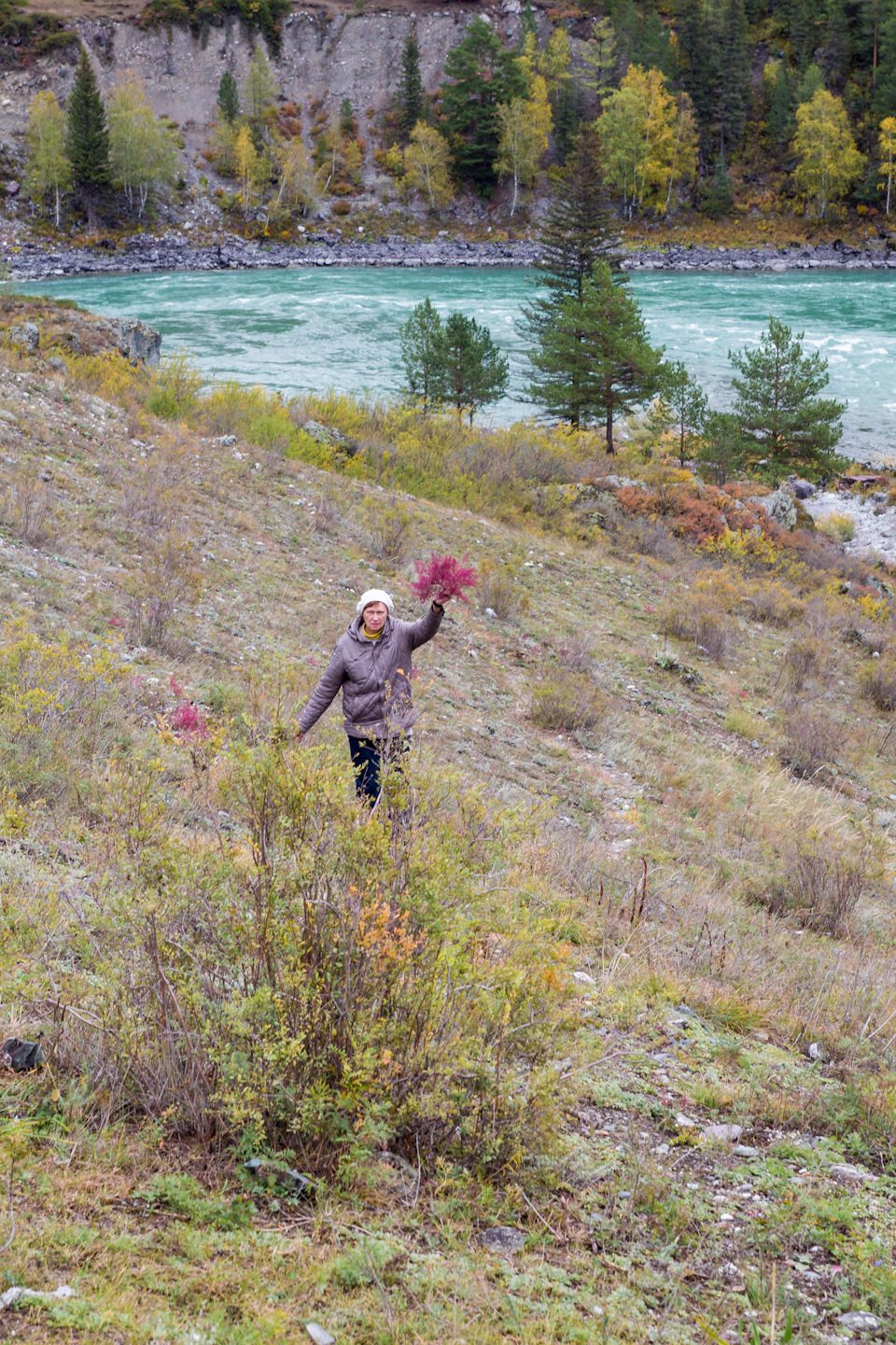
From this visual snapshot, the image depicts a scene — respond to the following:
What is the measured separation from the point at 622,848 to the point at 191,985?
180 inches

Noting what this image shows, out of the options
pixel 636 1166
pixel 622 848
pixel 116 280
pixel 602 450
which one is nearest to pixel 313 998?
pixel 636 1166

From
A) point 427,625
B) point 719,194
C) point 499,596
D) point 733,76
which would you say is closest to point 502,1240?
point 427,625

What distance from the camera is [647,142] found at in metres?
72.8

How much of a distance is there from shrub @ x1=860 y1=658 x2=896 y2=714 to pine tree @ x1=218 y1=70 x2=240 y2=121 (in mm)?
81891

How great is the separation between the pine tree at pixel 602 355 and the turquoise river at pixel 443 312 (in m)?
3.29

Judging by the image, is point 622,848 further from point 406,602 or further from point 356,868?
point 406,602

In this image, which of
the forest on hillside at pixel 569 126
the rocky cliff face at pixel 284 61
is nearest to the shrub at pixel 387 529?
the forest on hillside at pixel 569 126

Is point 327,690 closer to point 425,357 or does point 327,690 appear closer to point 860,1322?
point 860,1322

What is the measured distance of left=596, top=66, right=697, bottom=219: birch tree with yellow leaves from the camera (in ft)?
240

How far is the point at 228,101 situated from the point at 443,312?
164ft

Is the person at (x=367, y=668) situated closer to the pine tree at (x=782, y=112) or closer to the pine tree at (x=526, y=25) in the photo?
the pine tree at (x=782, y=112)

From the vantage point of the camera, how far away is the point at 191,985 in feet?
9.20

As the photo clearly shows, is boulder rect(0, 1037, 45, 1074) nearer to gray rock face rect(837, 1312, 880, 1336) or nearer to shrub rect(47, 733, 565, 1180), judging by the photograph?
shrub rect(47, 733, 565, 1180)

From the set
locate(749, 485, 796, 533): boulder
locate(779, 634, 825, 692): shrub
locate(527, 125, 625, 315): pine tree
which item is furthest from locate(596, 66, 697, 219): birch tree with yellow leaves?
Answer: locate(779, 634, 825, 692): shrub
